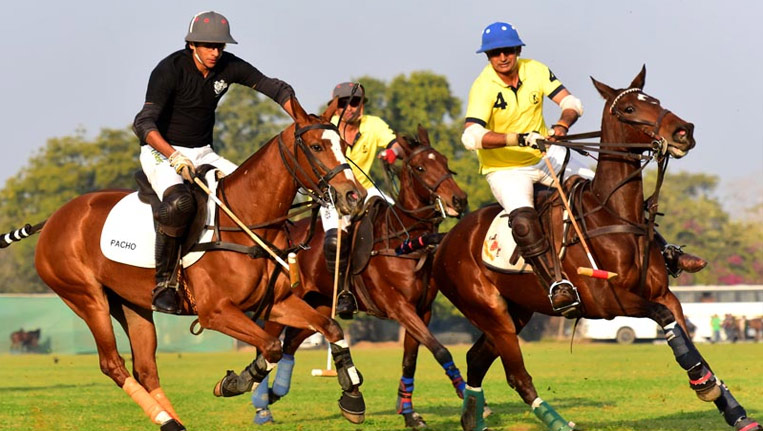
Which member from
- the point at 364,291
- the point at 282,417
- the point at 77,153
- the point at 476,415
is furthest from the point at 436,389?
the point at 77,153

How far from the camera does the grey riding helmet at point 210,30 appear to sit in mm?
9875

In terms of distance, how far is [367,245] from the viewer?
1356 cm

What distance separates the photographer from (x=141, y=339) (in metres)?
11.1

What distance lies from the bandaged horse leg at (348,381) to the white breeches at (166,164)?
77.1 inches

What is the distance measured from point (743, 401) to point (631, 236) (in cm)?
549

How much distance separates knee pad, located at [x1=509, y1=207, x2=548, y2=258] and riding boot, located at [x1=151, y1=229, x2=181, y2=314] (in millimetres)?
3045

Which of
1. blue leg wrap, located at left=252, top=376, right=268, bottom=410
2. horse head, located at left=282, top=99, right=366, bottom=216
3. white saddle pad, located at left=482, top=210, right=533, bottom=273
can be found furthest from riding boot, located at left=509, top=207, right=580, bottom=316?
blue leg wrap, located at left=252, top=376, right=268, bottom=410

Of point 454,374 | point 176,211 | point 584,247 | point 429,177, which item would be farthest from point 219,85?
point 454,374

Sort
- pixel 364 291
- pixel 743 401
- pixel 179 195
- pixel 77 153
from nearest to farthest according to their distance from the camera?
pixel 179 195, pixel 364 291, pixel 743 401, pixel 77 153

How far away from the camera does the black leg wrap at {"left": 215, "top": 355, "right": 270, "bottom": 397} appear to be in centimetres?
980

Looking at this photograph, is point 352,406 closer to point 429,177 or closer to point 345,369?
point 345,369

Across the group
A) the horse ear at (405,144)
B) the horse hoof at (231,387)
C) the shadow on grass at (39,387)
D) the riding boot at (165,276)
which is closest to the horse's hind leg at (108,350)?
the horse hoof at (231,387)

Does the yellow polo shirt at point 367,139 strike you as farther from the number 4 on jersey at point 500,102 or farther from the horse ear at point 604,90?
the horse ear at point 604,90

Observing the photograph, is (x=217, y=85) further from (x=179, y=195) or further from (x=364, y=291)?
(x=364, y=291)
